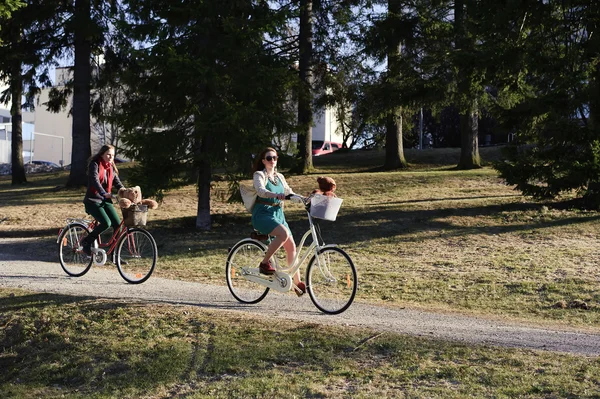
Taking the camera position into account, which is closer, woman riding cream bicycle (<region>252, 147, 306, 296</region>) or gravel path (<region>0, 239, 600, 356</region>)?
gravel path (<region>0, 239, 600, 356</region>)

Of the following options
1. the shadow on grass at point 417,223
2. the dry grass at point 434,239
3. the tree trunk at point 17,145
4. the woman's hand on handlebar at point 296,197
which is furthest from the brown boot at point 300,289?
the tree trunk at point 17,145

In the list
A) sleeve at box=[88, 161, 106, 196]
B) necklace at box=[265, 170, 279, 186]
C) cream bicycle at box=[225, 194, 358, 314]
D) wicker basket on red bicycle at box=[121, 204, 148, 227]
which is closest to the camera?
cream bicycle at box=[225, 194, 358, 314]

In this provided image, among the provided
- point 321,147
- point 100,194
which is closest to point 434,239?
point 100,194

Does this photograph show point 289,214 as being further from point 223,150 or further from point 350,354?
point 350,354

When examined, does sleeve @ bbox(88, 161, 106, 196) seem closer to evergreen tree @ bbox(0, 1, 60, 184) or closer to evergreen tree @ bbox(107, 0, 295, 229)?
evergreen tree @ bbox(107, 0, 295, 229)

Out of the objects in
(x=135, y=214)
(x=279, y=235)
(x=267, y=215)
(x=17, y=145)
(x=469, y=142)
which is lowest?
(x=279, y=235)

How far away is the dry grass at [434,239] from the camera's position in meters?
10.3

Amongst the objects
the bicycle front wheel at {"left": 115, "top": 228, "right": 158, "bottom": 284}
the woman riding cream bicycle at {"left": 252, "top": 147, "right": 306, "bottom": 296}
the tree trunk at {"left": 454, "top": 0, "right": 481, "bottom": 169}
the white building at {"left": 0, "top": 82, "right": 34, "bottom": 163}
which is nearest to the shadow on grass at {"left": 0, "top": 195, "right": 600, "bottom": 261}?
the tree trunk at {"left": 454, "top": 0, "right": 481, "bottom": 169}

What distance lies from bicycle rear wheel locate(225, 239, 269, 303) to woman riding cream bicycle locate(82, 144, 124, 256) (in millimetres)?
2456

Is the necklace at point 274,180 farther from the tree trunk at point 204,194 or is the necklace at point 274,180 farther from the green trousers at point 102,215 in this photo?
the tree trunk at point 204,194

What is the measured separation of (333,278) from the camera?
8180mm

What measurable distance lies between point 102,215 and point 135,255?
813 millimetres

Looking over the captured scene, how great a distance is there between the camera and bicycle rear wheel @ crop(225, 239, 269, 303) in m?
8.91

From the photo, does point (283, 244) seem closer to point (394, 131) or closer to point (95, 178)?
point (95, 178)
